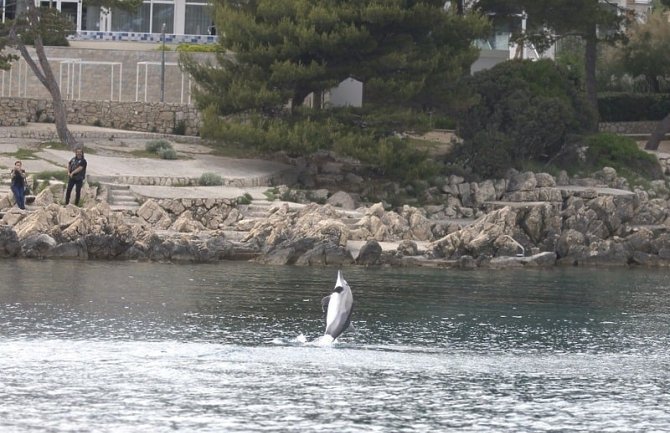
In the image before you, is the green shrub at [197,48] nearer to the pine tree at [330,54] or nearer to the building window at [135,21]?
the building window at [135,21]

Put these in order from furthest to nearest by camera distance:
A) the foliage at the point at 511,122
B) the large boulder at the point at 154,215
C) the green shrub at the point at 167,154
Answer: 1. the foliage at the point at 511,122
2. the green shrub at the point at 167,154
3. the large boulder at the point at 154,215

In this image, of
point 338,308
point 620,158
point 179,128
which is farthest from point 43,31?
point 338,308

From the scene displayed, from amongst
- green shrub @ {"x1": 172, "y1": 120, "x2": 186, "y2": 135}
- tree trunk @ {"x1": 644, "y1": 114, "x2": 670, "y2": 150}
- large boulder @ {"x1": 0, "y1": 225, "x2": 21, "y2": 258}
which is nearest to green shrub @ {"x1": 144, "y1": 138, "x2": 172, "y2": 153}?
green shrub @ {"x1": 172, "y1": 120, "x2": 186, "y2": 135}

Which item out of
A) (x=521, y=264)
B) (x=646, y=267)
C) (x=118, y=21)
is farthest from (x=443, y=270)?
(x=118, y=21)

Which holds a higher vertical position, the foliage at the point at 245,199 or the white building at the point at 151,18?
the white building at the point at 151,18

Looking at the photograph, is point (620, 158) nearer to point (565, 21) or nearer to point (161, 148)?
point (565, 21)

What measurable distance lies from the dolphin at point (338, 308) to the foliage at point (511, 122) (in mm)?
25313

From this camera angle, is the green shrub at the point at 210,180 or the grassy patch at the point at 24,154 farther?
the grassy patch at the point at 24,154

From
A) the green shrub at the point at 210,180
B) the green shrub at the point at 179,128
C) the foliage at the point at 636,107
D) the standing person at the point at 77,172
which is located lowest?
the green shrub at the point at 210,180

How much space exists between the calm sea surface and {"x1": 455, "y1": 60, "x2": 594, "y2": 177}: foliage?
1479 cm

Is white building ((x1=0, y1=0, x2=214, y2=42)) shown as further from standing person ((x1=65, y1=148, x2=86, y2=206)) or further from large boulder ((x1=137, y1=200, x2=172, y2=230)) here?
standing person ((x1=65, y1=148, x2=86, y2=206))

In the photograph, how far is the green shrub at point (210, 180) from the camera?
149 feet

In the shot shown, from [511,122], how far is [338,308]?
27.9 metres

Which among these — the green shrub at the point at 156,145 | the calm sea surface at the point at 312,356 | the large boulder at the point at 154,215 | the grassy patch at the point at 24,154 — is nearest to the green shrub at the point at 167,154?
the green shrub at the point at 156,145
